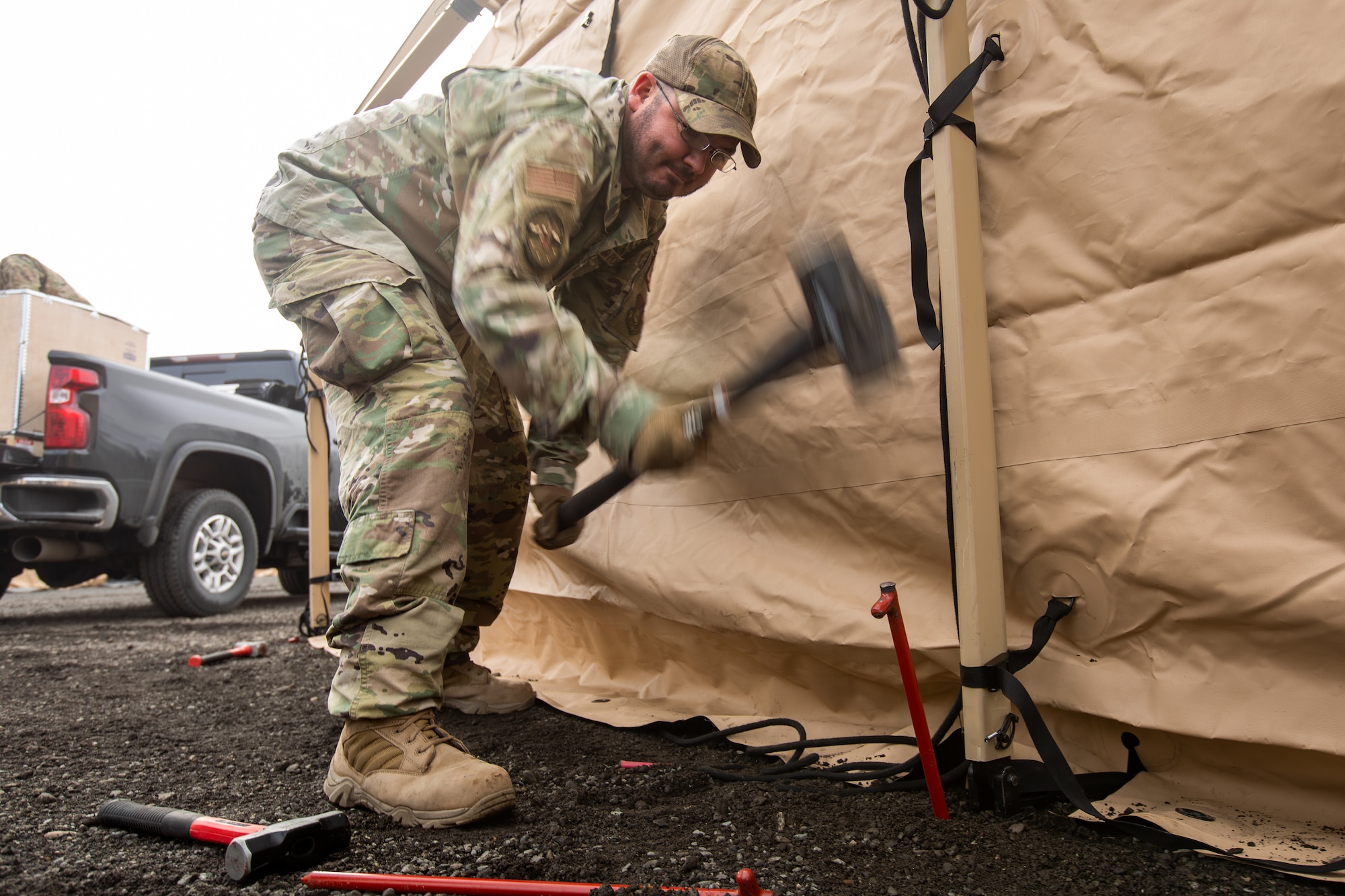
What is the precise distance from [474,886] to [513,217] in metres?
0.79

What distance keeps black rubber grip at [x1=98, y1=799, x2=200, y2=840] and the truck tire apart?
118 inches

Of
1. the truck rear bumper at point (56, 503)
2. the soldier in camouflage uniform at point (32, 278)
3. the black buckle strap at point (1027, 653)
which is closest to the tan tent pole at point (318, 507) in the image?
the truck rear bumper at point (56, 503)

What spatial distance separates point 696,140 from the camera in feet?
4.01

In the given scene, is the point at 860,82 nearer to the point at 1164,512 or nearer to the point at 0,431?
the point at 1164,512

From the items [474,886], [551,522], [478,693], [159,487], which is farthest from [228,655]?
→ [474,886]

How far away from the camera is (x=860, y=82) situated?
1.28 meters

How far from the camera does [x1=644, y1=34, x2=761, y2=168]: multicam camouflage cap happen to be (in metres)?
1.18

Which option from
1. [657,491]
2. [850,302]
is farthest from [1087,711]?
[657,491]

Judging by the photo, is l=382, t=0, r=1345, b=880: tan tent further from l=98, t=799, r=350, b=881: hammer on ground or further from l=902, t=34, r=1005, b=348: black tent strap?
l=98, t=799, r=350, b=881: hammer on ground

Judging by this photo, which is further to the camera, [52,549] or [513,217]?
[52,549]

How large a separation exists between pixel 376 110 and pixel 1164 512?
1.38 metres

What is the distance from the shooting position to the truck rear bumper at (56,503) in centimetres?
306

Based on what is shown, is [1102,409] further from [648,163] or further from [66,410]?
[66,410]

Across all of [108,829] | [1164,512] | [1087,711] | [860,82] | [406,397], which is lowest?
[108,829]
